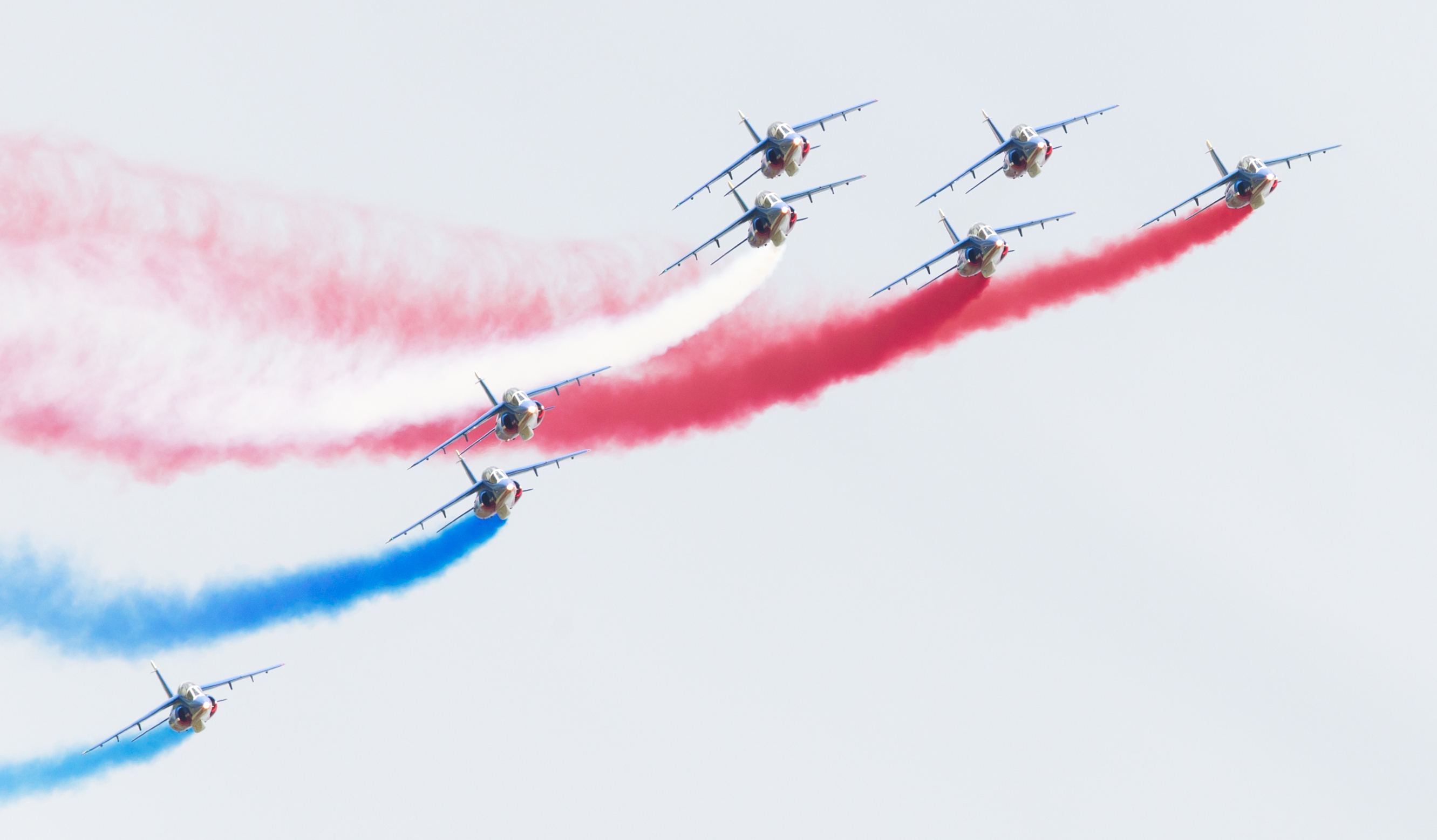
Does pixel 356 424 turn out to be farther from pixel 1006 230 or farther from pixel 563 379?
pixel 1006 230

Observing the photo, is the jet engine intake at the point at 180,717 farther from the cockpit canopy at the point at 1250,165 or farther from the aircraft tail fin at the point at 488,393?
the cockpit canopy at the point at 1250,165

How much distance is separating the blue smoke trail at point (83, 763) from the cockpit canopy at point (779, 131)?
3420cm

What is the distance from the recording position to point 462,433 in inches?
2911

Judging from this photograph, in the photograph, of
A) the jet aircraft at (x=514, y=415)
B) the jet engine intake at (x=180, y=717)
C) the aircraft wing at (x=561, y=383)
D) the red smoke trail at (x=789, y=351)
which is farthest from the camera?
the red smoke trail at (x=789, y=351)

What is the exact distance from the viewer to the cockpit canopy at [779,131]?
250 feet

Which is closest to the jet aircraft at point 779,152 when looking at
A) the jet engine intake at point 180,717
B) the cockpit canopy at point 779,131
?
the cockpit canopy at point 779,131

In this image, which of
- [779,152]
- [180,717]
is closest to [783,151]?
[779,152]

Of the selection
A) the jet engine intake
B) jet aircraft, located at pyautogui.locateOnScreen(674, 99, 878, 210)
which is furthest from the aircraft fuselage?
the jet engine intake

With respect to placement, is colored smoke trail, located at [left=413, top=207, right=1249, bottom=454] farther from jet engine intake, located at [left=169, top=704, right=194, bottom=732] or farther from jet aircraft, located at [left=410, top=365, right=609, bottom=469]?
jet engine intake, located at [left=169, top=704, right=194, bottom=732]

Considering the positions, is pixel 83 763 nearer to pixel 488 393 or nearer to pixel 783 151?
pixel 488 393

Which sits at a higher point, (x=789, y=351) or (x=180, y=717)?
(x=789, y=351)

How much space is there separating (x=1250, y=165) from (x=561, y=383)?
99.7ft

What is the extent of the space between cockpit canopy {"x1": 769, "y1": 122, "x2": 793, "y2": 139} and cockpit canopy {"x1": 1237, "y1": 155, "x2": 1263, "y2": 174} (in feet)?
64.6

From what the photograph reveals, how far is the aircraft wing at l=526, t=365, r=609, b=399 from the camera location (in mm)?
74375
